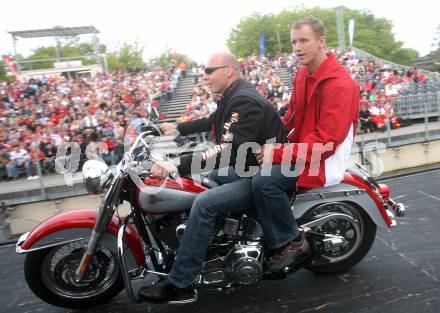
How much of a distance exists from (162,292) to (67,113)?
1004 centimetres

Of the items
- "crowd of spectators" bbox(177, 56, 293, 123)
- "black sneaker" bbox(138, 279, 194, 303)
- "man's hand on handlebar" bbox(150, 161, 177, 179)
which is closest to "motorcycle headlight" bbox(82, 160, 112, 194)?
"man's hand on handlebar" bbox(150, 161, 177, 179)

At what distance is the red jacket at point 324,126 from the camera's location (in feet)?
10.4

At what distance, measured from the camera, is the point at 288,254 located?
134 inches

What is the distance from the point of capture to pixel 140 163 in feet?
10.3

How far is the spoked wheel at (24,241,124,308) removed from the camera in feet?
11.3

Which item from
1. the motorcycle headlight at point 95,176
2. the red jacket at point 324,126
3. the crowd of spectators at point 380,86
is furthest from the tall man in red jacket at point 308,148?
the crowd of spectators at point 380,86

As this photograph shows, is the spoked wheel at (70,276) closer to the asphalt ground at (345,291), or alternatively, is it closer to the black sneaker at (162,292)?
the asphalt ground at (345,291)

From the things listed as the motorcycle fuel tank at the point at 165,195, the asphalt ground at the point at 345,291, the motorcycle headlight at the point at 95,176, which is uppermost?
the motorcycle headlight at the point at 95,176

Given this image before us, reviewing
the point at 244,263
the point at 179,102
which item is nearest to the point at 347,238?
the point at 244,263

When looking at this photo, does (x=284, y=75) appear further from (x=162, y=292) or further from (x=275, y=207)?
(x=162, y=292)

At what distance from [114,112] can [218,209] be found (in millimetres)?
9555

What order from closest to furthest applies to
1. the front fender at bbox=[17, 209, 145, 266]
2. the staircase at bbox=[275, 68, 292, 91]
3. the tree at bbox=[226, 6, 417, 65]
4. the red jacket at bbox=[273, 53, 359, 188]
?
the red jacket at bbox=[273, 53, 359, 188], the front fender at bbox=[17, 209, 145, 266], the staircase at bbox=[275, 68, 292, 91], the tree at bbox=[226, 6, 417, 65]

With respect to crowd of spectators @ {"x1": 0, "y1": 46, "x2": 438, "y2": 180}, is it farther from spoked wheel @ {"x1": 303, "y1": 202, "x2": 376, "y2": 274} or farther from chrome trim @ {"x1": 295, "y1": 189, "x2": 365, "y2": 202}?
spoked wheel @ {"x1": 303, "y1": 202, "x2": 376, "y2": 274}

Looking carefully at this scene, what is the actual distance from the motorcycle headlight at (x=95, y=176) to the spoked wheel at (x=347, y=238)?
5.92ft
